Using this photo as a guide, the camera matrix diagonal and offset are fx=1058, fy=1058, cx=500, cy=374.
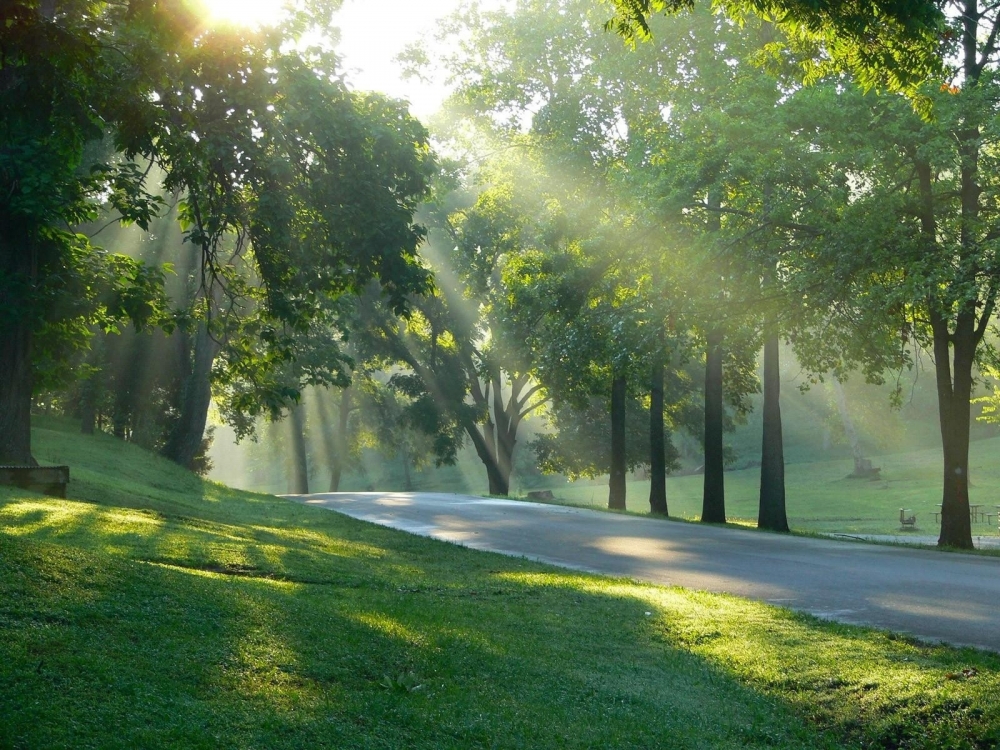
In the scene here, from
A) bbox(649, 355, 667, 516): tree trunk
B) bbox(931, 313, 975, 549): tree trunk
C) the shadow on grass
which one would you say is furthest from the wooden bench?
bbox(649, 355, 667, 516): tree trunk

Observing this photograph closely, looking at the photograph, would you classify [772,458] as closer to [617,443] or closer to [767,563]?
[617,443]

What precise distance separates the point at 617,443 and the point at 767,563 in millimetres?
19522

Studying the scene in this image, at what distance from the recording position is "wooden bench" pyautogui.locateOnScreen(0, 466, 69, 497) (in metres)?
16.0

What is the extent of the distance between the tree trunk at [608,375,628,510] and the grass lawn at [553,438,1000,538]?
5.21 ft

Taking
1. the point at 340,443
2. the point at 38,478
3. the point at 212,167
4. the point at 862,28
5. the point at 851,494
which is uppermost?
the point at 212,167

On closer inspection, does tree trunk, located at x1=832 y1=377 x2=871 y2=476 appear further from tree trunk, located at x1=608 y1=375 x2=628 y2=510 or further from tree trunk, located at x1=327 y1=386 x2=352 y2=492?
tree trunk, located at x1=608 y1=375 x2=628 y2=510

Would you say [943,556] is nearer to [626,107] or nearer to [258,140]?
[258,140]

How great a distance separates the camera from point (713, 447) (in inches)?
1101

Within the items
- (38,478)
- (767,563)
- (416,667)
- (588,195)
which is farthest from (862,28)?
(588,195)

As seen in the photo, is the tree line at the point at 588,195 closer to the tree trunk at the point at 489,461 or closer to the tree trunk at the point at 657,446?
the tree trunk at the point at 657,446

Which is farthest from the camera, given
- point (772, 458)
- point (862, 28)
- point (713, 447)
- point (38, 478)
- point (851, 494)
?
point (851, 494)

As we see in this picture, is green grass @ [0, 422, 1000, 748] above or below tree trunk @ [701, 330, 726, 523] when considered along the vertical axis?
below

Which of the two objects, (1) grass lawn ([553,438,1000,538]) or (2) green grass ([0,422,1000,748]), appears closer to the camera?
(2) green grass ([0,422,1000,748])

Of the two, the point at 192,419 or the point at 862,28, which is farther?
the point at 192,419
